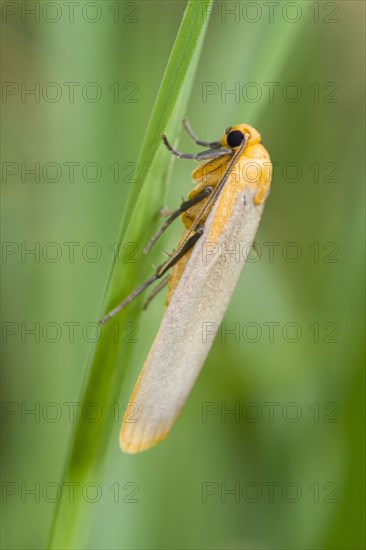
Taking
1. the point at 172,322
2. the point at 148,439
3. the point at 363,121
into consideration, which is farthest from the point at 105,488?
the point at 363,121

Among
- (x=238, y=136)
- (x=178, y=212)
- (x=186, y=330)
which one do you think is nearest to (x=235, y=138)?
(x=238, y=136)

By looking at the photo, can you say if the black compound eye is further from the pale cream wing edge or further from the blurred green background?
the pale cream wing edge

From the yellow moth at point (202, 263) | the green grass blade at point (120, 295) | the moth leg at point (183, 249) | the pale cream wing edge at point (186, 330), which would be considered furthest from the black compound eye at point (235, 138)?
the green grass blade at point (120, 295)

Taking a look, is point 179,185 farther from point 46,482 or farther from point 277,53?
point 46,482

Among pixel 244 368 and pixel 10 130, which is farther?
pixel 10 130

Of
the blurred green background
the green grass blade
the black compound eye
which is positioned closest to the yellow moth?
the black compound eye

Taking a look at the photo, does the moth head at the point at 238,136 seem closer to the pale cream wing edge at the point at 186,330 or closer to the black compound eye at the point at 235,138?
the black compound eye at the point at 235,138

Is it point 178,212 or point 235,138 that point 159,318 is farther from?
point 235,138

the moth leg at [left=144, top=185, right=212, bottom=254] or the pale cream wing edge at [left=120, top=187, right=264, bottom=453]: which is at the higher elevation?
the moth leg at [left=144, top=185, right=212, bottom=254]
